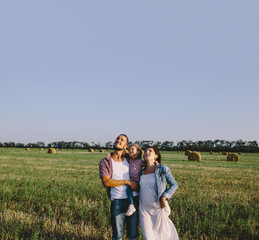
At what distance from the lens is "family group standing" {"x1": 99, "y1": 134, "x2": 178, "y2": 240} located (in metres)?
3.60

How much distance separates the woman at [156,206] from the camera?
3.60 m

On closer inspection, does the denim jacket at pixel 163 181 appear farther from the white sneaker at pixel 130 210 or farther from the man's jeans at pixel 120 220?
the man's jeans at pixel 120 220

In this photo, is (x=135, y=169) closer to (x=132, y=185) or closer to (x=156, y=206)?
(x=132, y=185)

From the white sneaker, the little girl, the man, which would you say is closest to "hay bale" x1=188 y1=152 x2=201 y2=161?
the little girl

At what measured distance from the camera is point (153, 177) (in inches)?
144

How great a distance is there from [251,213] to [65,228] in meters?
4.35

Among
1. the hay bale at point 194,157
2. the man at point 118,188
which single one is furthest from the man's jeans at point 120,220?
the hay bale at point 194,157

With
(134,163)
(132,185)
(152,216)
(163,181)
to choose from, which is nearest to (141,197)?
(132,185)

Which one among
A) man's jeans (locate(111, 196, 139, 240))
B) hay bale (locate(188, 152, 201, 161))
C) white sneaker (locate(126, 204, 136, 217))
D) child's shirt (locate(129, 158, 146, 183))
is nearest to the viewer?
white sneaker (locate(126, 204, 136, 217))

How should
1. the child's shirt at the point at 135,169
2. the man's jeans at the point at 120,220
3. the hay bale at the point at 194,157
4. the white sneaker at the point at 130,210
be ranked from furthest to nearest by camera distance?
the hay bale at the point at 194,157, the child's shirt at the point at 135,169, the man's jeans at the point at 120,220, the white sneaker at the point at 130,210

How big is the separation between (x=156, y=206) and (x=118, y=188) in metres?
0.65

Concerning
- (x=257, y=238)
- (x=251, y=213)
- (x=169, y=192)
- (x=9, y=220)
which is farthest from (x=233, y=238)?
(x=9, y=220)

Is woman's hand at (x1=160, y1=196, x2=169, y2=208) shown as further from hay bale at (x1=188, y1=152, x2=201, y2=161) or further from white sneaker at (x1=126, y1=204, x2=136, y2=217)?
hay bale at (x1=188, y1=152, x2=201, y2=161)

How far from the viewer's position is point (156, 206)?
11.9ft
